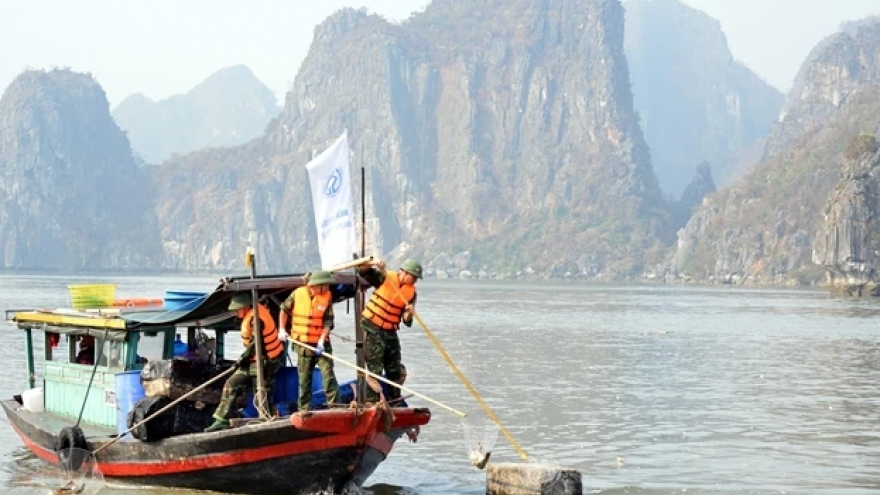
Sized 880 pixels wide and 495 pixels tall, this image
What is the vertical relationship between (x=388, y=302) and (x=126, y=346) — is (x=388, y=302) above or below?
above

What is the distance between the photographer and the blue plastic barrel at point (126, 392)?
20.4m

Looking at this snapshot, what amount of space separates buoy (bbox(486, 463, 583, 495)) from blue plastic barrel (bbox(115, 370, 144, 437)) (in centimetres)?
532

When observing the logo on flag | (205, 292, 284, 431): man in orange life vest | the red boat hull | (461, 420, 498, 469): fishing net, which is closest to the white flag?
the logo on flag

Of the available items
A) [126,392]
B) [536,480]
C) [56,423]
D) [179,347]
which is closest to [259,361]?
[126,392]

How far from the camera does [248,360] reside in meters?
19.2

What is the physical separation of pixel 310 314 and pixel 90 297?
21.1 feet

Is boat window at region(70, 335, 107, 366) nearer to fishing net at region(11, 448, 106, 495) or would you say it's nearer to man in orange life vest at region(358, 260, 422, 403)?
fishing net at region(11, 448, 106, 495)

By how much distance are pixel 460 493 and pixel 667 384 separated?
16997mm

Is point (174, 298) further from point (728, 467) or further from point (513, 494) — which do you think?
point (728, 467)

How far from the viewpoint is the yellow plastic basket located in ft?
77.2

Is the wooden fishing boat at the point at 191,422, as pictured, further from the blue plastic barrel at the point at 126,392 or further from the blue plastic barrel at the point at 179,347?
the blue plastic barrel at the point at 179,347

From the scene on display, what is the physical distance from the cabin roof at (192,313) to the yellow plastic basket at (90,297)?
34 cm

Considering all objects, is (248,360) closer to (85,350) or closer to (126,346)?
(126,346)

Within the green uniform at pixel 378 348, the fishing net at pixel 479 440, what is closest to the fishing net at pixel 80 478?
the green uniform at pixel 378 348
